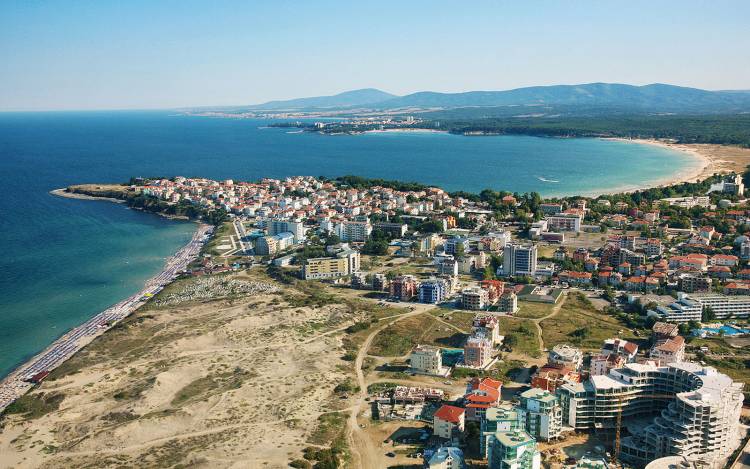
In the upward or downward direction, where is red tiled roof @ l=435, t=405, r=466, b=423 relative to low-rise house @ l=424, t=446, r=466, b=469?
upward

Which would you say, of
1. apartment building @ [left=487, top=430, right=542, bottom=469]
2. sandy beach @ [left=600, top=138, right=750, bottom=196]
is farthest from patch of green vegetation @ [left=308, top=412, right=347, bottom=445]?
sandy beach @ [left=600, top=138, right=750, bottom=196]

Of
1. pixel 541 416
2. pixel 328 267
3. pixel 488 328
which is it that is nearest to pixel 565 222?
pixel 328 267

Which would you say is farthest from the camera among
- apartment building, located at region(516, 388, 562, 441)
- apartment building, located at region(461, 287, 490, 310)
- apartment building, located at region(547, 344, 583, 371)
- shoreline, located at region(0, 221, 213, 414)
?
apartment building, located at region(461, 287, 490, 310)

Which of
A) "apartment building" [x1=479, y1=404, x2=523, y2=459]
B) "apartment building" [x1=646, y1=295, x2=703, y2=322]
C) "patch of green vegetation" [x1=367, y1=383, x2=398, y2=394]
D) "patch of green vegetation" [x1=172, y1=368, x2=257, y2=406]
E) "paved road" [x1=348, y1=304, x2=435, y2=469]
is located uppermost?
"apartment building" [x1=479, y1=404, x2=523, y2=459]

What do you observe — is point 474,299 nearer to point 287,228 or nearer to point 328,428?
point 328,428

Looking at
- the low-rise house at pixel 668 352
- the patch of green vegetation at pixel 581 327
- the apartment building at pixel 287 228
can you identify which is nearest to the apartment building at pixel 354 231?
the apartment building at pixel 287 228

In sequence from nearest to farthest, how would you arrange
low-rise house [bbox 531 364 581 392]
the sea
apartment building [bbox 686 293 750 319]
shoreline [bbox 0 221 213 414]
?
low-rise house [bbox 531 364 581 392]
shoreline [bbox 0 221 213 414]
apartment building [bbox 686 293 750 319]
the sea

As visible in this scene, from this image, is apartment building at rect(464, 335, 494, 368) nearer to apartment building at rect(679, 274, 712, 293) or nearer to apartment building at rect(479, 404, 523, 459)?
apartment building at rect(479, 404, 523, 459)
